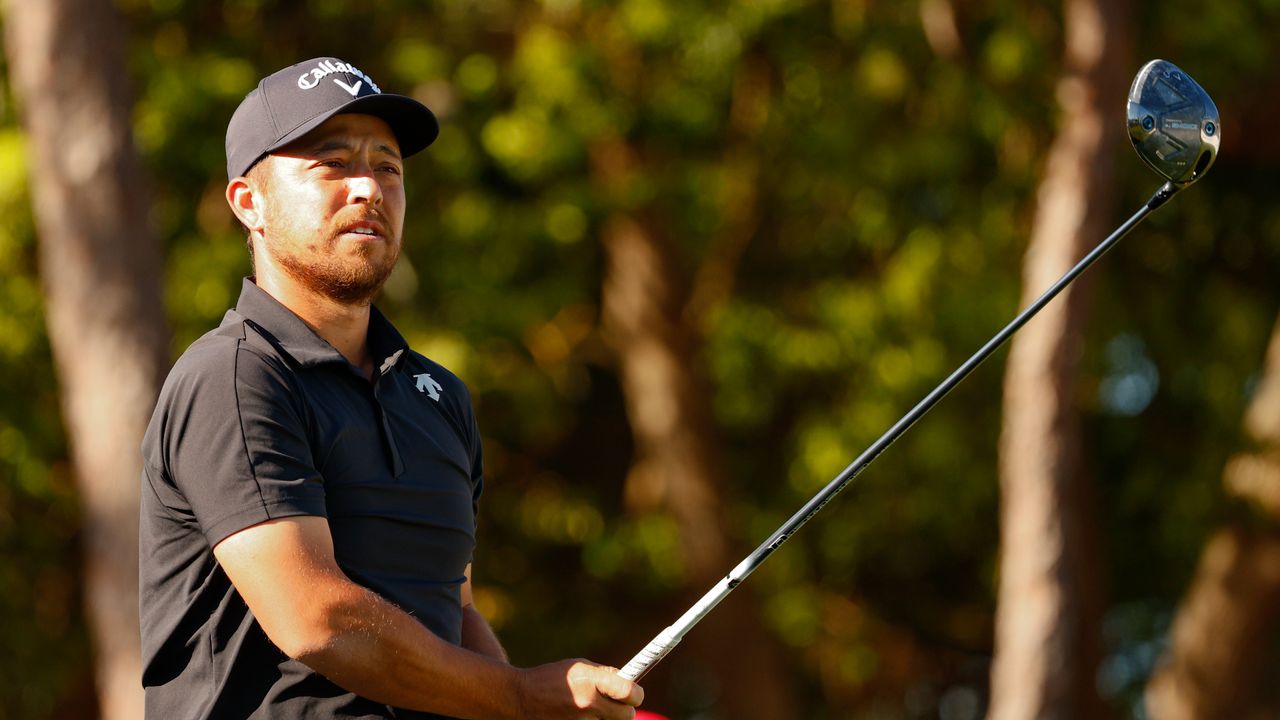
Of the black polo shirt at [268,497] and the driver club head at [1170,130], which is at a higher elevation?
the driver club head at [1170,130]

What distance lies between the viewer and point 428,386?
8.98ft

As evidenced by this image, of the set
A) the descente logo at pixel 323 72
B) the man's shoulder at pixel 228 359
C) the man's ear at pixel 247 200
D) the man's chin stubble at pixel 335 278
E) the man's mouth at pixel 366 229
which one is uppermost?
the descente logo at pixel 323 72

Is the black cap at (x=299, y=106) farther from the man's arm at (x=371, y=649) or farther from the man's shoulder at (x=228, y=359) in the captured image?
the man's arm at (x=371, y=649)

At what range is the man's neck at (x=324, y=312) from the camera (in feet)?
8.53

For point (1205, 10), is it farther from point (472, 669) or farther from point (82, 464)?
point (472, 669)

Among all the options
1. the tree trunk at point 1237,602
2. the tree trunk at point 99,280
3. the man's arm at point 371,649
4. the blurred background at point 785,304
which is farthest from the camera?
the tree trunk at point 1237,602

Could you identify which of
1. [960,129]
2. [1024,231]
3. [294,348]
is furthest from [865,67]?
[294,348]

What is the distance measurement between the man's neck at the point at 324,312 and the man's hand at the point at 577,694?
1.79 feet

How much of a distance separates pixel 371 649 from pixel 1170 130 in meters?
1.89

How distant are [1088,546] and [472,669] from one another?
361 inches

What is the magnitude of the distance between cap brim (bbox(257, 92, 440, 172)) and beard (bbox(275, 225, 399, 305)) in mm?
172

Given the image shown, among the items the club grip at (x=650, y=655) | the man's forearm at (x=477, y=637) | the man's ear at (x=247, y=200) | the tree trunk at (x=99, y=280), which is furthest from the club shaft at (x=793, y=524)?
the tree trunk at (x=99, y=280)

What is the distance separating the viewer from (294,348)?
8.07 feet

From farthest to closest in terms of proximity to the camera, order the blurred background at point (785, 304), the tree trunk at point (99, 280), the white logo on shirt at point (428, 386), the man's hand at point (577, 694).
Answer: the blurred background at point (785, 304) → the tree trunk at point (99, 280) → the white logo on shirt at point (428, 386) → the man's hand at point (577, 694)
